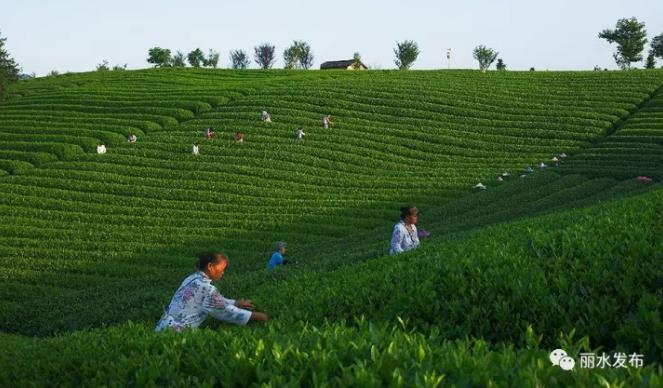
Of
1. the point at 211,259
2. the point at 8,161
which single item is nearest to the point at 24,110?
the point at 8,161

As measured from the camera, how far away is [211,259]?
9.91 meters

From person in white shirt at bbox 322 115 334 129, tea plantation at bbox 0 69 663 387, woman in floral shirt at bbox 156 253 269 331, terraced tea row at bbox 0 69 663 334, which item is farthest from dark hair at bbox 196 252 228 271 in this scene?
person in white shirt at bbox 322 115 334 129

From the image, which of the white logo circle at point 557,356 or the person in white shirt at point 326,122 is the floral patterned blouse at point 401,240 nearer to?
the white logo circle at point 557,356

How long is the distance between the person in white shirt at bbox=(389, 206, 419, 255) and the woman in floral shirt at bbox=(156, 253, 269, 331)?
699cm

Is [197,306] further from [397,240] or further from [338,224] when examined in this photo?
[338,224]

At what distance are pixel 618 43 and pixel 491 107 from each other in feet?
228

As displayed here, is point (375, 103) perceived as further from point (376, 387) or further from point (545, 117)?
point (376, 387)

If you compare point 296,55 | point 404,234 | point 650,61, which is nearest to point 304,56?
point 296,55

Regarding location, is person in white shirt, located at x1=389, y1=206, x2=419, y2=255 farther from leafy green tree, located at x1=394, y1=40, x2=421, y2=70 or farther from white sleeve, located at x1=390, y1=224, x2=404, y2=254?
leafy green tree, located at x1=394, y1=40, x2=421, y2=70

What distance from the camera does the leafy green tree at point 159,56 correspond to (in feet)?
479

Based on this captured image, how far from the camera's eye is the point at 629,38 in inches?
4601

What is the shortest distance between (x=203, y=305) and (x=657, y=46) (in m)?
125

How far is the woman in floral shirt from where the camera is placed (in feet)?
31.7

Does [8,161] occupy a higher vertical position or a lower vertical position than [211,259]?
lower
